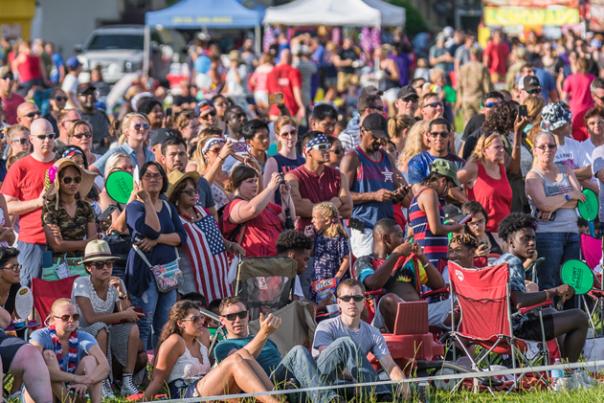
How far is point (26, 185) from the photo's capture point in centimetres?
1130

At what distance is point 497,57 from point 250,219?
18618mm

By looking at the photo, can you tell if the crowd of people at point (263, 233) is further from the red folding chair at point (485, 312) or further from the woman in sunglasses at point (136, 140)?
the red folding chair at point (485, 312)

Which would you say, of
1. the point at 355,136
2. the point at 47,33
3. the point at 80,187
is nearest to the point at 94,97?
the point at 355,136

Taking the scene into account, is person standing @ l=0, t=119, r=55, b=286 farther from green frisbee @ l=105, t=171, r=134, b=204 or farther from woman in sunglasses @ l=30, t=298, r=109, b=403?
woman in sunglasses @ l=30, t=298, r=109, b=403

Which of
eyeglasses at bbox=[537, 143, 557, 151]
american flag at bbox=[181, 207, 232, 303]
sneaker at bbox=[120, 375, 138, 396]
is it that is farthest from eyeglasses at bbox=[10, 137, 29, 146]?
eyeglasses at bbox=[537, 143, 557, 151]

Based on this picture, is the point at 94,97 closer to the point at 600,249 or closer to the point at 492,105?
the point at 492,105

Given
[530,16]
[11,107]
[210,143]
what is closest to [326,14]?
[530,16]

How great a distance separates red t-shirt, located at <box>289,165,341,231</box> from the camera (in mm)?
12047

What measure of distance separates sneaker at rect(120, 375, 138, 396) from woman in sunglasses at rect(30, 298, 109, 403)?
66 cm

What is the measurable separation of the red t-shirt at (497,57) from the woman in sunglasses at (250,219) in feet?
60.2

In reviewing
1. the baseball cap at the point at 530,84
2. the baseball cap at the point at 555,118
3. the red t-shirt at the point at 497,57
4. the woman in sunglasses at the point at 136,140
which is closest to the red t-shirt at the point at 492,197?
the baseball cap at the point at 555,118

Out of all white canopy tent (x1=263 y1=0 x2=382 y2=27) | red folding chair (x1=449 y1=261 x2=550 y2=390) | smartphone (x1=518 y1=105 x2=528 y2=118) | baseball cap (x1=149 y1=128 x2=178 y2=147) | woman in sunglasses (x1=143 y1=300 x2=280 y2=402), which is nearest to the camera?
woman in sunglasses (x1=143 y1=300 x2=280 y2=402)

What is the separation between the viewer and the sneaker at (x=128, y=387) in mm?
10102

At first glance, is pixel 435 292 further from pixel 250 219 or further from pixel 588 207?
pixel 588 207
